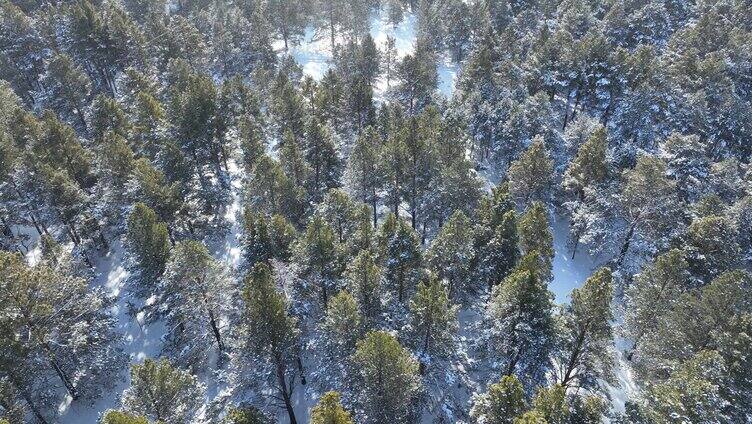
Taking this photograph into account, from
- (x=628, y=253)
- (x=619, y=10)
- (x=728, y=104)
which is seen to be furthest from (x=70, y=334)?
(x=619, y=10)

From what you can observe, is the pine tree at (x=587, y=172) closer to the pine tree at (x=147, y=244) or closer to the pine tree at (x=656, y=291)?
the pine tree at (x=656, y=291)

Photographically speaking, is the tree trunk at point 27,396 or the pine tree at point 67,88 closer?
the tree trunk at point 27,396

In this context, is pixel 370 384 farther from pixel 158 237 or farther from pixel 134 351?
pixel 134 351

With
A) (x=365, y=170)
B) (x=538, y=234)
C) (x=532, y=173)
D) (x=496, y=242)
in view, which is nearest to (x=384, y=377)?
(x=496, y=242)

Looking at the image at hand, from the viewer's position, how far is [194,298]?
32.7m

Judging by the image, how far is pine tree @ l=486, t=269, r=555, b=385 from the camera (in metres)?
28.6

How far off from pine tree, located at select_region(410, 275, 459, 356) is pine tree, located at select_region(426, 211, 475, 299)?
4.38m

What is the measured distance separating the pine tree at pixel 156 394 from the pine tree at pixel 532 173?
32.9 meters

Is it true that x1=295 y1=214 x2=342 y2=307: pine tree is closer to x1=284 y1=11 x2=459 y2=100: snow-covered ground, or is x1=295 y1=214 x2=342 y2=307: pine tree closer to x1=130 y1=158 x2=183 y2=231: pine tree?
x1=130 y1=158 x2=183 y2=231: pine tree

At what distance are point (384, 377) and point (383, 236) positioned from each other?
36.5 feet

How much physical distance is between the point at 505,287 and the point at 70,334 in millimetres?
28415

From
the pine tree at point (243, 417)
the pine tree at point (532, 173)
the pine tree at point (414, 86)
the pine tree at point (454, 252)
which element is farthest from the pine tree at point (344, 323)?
the pine tree at point (414, 86)

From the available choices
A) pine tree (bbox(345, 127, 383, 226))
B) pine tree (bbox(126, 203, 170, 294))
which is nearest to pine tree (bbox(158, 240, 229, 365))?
pine tree (bbox(126, 203, 170, 294))

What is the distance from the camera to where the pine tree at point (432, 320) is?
28625mm
